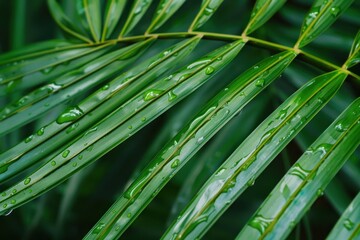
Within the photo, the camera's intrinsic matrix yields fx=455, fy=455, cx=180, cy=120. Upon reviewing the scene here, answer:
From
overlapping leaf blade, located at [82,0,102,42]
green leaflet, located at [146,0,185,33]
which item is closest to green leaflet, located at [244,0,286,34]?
green leaflet, located at [146,0,185,33]

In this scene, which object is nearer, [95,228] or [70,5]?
[95,228]

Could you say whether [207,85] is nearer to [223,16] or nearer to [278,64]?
[223,16]

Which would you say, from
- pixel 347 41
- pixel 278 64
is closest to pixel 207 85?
pixel 347 41

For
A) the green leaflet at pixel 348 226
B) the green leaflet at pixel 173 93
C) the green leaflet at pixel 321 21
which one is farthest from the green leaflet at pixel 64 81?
the green leaflet at pixel 348 226

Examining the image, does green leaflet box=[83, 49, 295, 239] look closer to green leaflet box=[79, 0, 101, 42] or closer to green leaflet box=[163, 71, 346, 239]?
green leaflet box=[163, 71, 346, 239]

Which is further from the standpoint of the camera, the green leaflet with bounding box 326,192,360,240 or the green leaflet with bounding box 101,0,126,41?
the green leaflet with bounding box 101,0,126,41

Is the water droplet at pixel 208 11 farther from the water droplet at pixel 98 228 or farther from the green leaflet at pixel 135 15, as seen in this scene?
the water droplet at pixel 98 228
